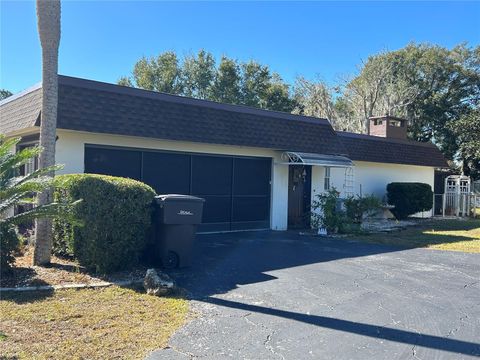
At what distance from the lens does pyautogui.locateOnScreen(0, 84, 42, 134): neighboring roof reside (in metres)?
9.90

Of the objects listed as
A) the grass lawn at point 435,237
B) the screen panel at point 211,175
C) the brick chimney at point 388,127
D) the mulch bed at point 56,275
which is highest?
the brick chimney at point 388,127

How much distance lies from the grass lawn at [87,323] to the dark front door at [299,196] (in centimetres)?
941

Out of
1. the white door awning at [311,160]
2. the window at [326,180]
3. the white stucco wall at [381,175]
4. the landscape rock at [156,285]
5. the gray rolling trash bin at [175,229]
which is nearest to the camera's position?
the landscape rock at [156,285]

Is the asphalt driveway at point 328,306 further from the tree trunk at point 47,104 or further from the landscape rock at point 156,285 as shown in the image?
the tree trunk at point 47,104

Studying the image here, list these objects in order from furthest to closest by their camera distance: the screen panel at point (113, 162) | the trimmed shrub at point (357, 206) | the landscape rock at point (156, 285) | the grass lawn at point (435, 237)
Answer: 1. the trimmed shrub at point (357, 206)
2. the grass lawn at point (435, 237)
3. the screen panel at point (113, 162)
4. the landscape rock at point (156, 285)

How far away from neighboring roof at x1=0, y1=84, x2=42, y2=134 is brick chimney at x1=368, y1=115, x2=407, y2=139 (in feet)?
52.9

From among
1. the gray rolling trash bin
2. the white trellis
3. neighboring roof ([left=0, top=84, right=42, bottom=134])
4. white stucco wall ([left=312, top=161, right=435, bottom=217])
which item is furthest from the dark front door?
the white trellis

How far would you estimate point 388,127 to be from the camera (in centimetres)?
2133

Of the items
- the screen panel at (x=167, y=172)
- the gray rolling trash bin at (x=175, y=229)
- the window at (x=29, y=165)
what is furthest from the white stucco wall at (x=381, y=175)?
the window at (x=29, y=165)

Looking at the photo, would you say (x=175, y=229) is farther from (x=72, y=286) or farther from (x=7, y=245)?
(x=7, y=245)

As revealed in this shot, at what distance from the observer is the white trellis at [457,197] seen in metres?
A: 22.5

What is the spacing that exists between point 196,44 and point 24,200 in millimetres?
29839

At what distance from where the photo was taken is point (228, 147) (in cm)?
1298

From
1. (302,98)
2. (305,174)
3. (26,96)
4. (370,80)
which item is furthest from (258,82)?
(26,96)
